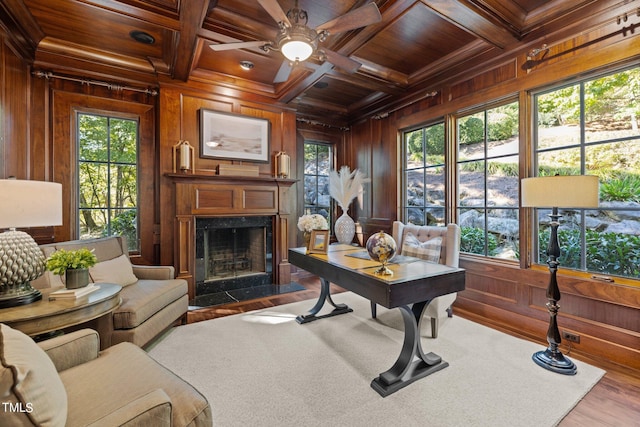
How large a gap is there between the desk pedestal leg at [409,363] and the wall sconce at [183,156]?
3.07 meters

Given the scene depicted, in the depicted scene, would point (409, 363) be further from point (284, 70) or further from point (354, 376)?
point (284, 70)

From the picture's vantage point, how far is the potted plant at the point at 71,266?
1887 mm

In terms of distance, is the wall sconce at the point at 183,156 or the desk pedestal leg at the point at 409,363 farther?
the wall sconce at the point at 183,156

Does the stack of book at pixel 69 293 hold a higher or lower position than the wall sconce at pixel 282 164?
lower

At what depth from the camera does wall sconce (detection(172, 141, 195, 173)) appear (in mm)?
3626

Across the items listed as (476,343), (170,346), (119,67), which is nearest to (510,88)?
(476,343)

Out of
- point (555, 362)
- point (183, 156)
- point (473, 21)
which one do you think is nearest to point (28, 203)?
point (183, 156)

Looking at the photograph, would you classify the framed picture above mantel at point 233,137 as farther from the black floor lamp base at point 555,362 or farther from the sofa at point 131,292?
the black floor lamp base at point 555,362

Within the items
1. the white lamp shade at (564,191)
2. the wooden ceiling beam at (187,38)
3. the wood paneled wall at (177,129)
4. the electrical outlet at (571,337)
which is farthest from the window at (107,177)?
the electrical outlet at (571,337)

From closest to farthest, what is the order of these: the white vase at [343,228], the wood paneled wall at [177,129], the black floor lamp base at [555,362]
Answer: the black floor lamp base at [555,362]
the wood paneled wall at [177,129]
the white vase at [343,228]

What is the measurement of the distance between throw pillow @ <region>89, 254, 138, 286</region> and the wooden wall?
351 cm

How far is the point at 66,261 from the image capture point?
192 cm

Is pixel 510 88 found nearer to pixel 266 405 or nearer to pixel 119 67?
pixel 266 405

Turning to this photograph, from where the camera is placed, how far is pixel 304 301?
12.0 ft
